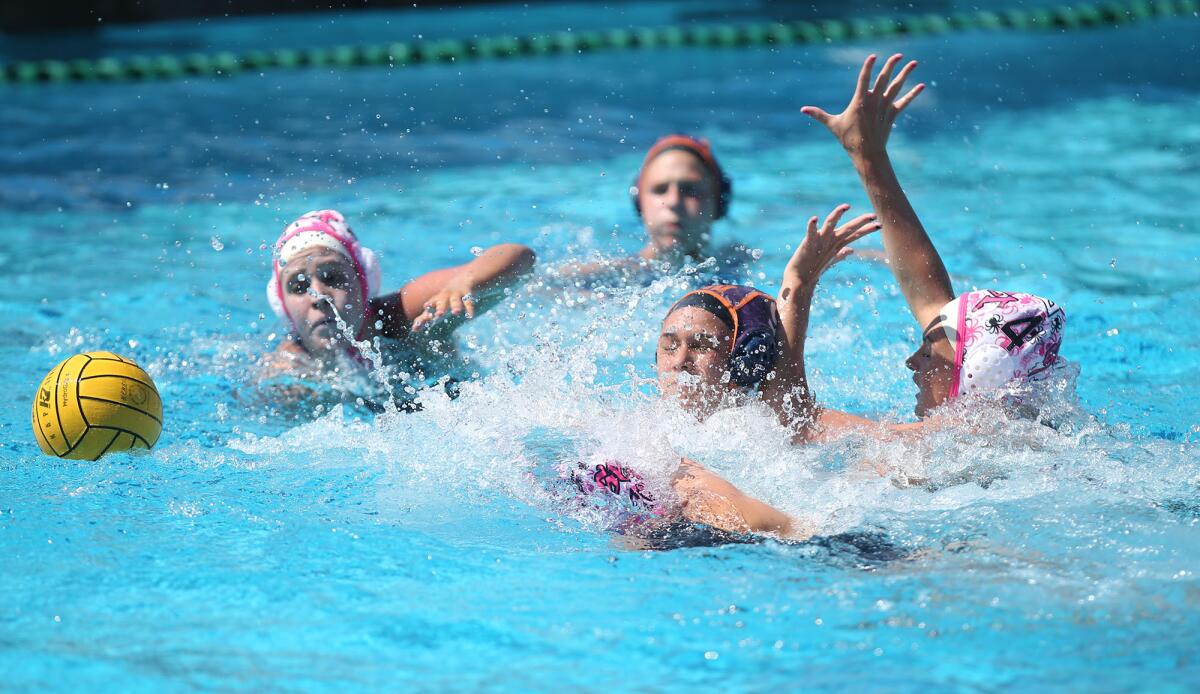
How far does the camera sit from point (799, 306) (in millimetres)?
3324

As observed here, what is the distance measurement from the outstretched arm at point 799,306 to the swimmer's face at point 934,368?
0.32m

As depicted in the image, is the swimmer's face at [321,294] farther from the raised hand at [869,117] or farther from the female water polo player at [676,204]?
the raised hand at [869,117]

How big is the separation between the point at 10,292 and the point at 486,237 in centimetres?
218

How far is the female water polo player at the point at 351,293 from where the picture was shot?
13.2 feet

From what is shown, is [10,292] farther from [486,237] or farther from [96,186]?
[486,237]

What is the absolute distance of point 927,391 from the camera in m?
3.39

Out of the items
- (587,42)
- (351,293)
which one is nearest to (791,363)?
(351,293)

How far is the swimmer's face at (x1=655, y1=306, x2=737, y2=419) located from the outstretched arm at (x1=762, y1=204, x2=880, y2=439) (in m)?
0.15

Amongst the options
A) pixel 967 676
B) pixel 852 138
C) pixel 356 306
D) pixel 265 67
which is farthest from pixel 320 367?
pixel 265 67

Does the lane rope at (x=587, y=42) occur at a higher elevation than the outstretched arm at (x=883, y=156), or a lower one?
higher

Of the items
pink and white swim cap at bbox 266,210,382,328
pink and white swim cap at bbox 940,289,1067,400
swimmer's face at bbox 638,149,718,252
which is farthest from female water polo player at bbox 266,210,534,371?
pink and white swim cap at bbox 940,289,1067,400

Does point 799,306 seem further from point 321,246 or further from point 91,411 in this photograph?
point 91,411

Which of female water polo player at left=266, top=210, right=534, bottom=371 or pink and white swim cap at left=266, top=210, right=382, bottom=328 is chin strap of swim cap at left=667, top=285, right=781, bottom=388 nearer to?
female water polo player at left=266, top=210, right=534, bottom=371

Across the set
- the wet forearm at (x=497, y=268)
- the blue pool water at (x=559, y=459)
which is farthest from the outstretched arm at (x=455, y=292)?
the blue pool water at (x=559, y=459)
